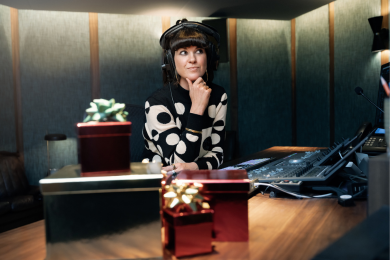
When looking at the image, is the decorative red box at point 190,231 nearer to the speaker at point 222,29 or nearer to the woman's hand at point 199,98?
the woman's hand at point 199,98

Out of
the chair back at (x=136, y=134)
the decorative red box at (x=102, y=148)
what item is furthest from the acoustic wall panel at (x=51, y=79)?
the decorative red box at (x=102, y=148)

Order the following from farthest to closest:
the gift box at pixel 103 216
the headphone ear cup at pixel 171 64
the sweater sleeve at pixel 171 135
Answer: the headphone ear cup at pixel 171 64 → the sweater sleeve at pixel 171 135 → the gift box at pixel 103 216

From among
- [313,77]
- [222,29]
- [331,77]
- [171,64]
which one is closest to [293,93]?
[313,77]

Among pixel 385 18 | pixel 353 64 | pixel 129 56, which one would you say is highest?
pixel 385 18

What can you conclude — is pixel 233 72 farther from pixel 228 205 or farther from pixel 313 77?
pixel 228 205

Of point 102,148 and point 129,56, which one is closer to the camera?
point 102,148

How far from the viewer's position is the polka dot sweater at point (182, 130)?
1.42 m

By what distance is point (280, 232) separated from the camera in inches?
30.1

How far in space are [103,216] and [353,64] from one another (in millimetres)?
4055

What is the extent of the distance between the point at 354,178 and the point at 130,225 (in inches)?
35.1

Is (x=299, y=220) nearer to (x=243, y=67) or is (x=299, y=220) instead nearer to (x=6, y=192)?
(x=6, y=192)

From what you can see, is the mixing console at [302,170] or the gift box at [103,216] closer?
the gift box at [103,216]

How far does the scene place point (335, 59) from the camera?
4.23 meters

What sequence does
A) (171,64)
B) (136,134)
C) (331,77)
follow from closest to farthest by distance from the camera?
(171,64)
(136,134)
(331,77)
